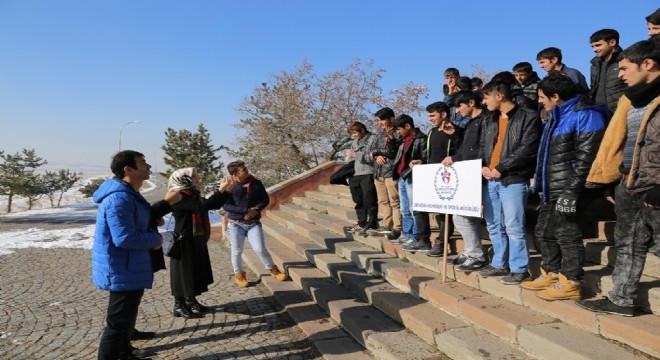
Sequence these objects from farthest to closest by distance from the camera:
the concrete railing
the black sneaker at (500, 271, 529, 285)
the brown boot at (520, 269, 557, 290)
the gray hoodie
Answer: the concrete railing
the gray hoodie
the black sneaker at (500, 271, 529, 285)
the brown boot at (520, 269, 557, 290)

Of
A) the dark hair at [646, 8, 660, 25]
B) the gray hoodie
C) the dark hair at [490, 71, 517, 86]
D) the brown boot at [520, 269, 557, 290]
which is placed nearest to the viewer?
the brown boot at [520, 269, 557, 290]

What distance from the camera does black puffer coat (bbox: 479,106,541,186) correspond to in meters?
3.74

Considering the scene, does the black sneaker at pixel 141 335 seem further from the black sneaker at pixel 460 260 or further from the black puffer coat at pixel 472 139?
the black puffer coat at pixel 472 139

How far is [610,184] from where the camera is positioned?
313 cm

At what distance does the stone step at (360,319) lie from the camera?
346cm

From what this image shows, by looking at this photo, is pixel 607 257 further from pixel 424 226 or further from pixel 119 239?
pixel 119 239

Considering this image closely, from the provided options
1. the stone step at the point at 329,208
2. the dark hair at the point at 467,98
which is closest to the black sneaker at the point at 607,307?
the dark hair at the point at 467,98

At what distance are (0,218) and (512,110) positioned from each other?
19638 millimetres

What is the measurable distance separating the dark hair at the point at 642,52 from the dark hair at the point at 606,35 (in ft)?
7.40

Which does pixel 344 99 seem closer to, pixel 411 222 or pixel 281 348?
pixel 411 222

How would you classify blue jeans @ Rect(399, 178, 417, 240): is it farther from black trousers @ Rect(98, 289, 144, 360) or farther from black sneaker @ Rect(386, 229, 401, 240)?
black trousers @ Rect(98, 289, 144, 360)

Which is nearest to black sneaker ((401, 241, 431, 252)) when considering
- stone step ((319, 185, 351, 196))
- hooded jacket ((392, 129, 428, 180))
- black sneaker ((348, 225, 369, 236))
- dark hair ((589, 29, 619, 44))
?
hooded jacket ((392, 129, 428, 180))

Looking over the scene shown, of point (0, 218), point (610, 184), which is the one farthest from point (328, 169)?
point (0, 218)

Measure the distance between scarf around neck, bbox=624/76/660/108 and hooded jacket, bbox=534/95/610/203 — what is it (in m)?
0.43
